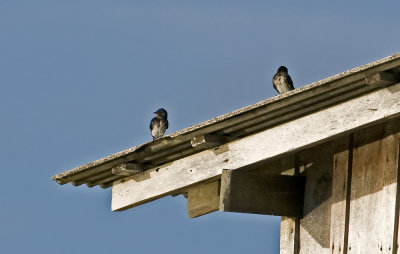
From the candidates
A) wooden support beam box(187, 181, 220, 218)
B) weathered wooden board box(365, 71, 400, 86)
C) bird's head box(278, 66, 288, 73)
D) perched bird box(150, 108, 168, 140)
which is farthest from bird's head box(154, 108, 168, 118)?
weathered wooden board box(365, 71, 400, 86)

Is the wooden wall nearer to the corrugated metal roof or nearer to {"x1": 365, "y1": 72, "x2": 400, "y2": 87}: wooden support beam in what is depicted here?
the corrugated metal roof

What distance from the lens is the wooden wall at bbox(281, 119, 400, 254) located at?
30.6 feet

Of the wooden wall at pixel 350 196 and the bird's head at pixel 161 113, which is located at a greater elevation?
the bird's head at pixel 161 113

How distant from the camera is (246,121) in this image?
959cm

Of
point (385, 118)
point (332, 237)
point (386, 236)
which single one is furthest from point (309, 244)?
point (385, 118)

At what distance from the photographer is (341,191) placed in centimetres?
980

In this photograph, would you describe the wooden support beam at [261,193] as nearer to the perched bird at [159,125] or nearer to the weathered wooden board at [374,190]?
the weathered wooden board at [374,190]

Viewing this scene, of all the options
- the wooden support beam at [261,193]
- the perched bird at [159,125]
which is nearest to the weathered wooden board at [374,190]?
the wooden support beam at [261,193]

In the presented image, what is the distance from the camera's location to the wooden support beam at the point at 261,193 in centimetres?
979

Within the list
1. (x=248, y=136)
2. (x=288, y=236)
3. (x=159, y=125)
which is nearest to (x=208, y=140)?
(x=248, y=136)

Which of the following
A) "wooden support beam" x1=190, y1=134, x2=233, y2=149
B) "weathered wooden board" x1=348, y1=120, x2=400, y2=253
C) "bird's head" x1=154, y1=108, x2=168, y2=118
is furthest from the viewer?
"bird's head" x1=154, y1=108, x2=168, y2=118

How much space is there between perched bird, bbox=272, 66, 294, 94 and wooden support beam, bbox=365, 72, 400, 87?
7.81 m

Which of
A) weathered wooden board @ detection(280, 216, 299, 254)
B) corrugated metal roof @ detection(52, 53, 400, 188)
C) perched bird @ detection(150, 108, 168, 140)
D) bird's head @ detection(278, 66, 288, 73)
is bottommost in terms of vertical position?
weathered wooden board @ detection(280, 216, 299, 254)

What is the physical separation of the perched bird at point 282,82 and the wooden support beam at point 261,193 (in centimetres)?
635
